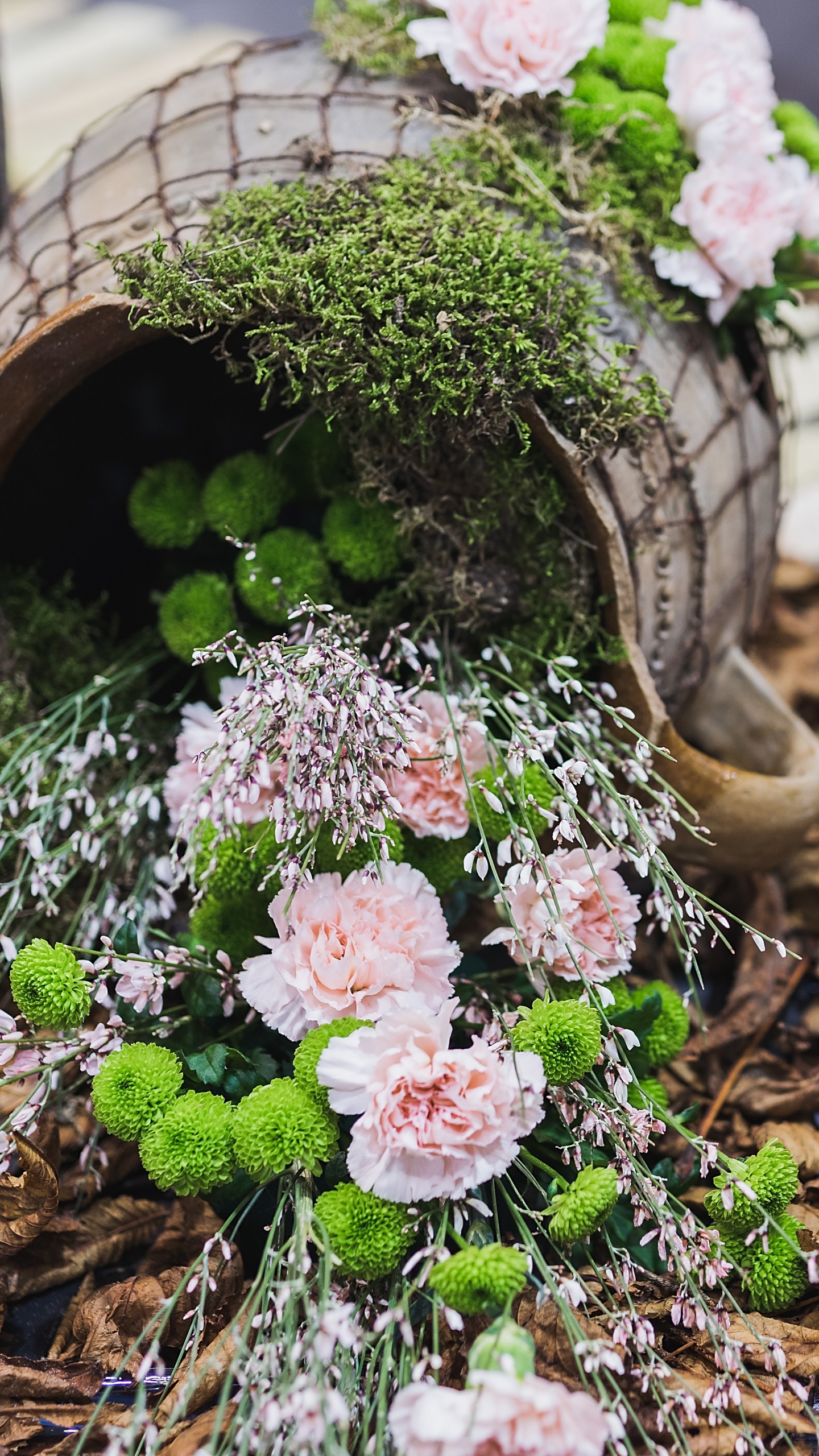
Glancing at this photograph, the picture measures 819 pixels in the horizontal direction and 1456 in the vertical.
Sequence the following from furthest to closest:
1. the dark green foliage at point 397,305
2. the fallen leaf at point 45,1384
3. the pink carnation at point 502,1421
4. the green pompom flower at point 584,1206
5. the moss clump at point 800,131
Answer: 1. the moss clump at point 800,131
2. the dark green foliage at point 397,305
3. the fallen leaf at point 45,1384
4. the green pompom flower at point 584,1206
5. the pink carnation at point 502,1421

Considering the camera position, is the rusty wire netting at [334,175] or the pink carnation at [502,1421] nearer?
the pink carnation at [502,1421]

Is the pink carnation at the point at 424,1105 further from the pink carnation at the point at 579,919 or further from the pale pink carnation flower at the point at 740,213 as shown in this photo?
the pale pink carnation flower at the point at 740,213

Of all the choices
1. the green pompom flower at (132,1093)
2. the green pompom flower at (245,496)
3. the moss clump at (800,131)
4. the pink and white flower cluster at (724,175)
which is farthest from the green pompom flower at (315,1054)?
the moss clump at (800,131)

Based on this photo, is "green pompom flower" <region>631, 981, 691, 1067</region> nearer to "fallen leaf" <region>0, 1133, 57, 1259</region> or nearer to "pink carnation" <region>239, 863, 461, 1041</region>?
"pink carnation" <region>239, 863, 461, 1041</region>

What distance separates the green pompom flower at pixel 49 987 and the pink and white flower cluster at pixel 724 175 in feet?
3.22

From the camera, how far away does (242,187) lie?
3.72 feet

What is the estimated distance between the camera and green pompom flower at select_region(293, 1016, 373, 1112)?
0.89 meters

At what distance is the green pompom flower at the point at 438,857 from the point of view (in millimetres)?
1084

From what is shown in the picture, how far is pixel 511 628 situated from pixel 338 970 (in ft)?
1.53

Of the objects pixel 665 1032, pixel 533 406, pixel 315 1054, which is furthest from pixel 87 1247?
pixel 533 406

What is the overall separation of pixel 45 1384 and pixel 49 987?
34cm

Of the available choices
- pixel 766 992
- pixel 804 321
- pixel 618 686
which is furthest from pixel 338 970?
pixel 804 321

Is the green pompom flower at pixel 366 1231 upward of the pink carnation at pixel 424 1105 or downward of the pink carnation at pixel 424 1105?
downward

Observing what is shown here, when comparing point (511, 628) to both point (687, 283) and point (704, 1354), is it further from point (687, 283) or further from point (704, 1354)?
point (704, 1354)
